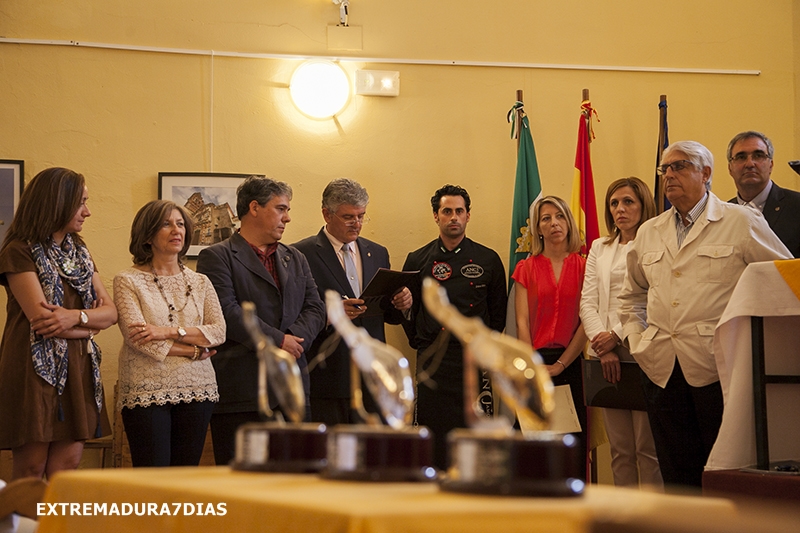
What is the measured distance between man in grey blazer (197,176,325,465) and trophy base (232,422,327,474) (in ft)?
6.97

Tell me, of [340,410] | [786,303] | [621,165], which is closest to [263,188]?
[340,410]

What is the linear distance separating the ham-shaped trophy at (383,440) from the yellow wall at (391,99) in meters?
3.84

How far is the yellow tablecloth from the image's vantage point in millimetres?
917

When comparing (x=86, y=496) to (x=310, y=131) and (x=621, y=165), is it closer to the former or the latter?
(x=310, y=131)

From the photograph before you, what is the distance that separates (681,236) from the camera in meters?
3.48

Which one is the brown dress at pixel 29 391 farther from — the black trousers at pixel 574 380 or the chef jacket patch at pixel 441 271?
the black trousers at pixel 574 380

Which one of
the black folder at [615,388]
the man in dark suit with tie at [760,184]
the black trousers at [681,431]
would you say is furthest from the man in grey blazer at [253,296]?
the man in dark suit with tie at [760,184]

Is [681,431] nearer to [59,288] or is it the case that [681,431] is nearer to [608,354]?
[608,354]

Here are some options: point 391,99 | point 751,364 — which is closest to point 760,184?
point 751,364

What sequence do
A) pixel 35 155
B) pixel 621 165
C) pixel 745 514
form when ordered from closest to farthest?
pixel 745 514 → pixel 35 155 → pixel 621 165

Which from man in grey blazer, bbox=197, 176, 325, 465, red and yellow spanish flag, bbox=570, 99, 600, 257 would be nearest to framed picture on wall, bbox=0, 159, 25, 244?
man in grey blazer, bbox=197, 176, 325, 465

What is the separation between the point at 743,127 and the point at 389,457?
16.0 ft

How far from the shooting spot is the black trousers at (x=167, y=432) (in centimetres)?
315

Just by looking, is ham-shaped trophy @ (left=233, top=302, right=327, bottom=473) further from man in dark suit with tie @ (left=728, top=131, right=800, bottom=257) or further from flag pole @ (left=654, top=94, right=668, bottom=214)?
flag pole @ (left=654, top=94, right=668, bottom=214)
